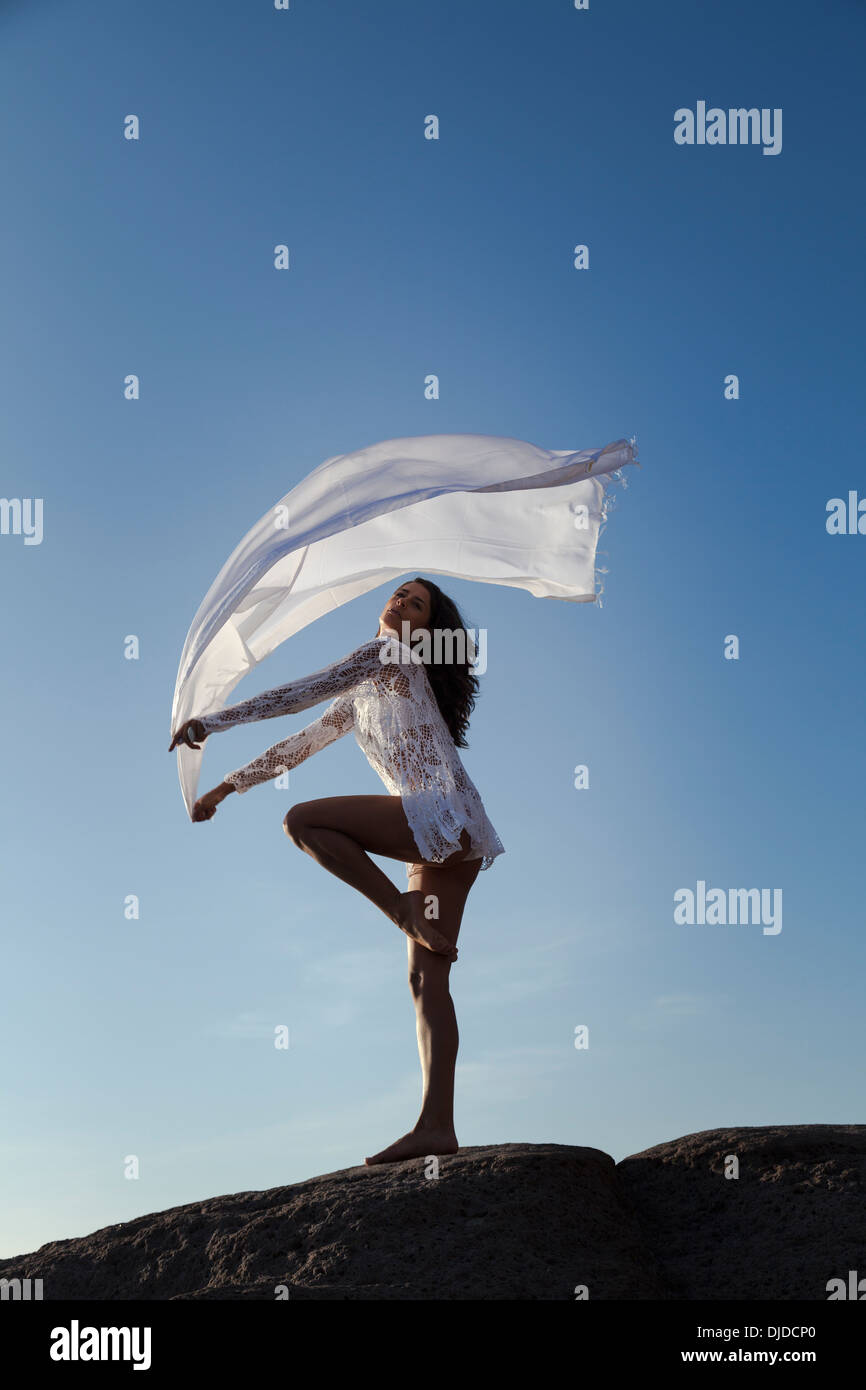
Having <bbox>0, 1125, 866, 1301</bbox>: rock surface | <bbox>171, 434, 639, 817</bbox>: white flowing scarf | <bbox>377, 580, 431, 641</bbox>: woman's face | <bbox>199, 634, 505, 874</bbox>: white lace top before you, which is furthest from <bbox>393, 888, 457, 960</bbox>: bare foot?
<bbox>377, 580, 431, 641</bbox>: woman's face

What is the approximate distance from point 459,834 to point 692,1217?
2149 millimetres

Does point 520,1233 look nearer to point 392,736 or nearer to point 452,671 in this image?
point 392,736

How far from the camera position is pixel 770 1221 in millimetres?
5621

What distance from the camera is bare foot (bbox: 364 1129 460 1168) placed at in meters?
5.98

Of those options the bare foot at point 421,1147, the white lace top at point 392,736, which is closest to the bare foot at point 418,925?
the white lace top at point 392,736

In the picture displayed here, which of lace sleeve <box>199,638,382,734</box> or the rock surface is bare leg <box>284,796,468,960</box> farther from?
the rock surface

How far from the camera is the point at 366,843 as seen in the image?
612cm

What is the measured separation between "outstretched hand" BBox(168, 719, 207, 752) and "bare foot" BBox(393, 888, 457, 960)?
129 cm

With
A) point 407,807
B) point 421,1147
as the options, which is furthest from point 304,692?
point 421,1147

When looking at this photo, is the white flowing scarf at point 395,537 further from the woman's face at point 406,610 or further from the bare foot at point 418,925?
the bare foot at point 418,925

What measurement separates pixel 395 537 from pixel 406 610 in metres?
0.68
